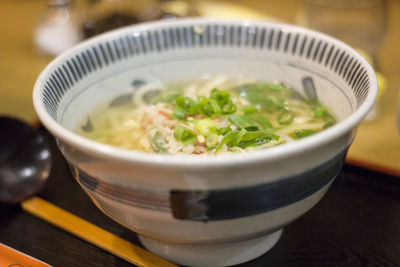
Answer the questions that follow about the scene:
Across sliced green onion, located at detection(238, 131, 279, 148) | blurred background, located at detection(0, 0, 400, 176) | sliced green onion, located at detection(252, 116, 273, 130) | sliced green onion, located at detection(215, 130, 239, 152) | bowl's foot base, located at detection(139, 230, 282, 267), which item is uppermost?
sliced green onion, located at detection(215, 130, 239, 152)

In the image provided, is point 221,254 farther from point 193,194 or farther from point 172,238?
point 193,194

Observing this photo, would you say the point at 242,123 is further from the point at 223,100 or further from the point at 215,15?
the point at 215,15

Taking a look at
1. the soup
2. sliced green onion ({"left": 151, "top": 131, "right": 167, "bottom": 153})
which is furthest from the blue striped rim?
sliced green onion ({"left": 151, "top": 131, "right": 167, "bottom": 153})

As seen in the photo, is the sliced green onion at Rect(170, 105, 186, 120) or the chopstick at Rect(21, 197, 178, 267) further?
the sliced green onion at Rect(170, 105, 186, 120)

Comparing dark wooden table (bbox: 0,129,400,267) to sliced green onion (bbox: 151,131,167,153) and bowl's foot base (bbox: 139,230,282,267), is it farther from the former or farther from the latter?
sliced green onion (bbox: 151,131,167,153)

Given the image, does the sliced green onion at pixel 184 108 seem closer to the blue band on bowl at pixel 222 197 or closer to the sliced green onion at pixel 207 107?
the sliced green onion at pixel 207 107

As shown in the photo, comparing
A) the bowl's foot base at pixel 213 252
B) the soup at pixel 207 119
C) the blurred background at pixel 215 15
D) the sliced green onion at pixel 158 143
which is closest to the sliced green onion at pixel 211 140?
the soup at pixel 207 119

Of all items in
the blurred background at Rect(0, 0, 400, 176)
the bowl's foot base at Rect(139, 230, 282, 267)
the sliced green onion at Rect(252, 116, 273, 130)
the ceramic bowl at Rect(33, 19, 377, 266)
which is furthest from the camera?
the blurred background at Rect(0, 0, 400, 176)
